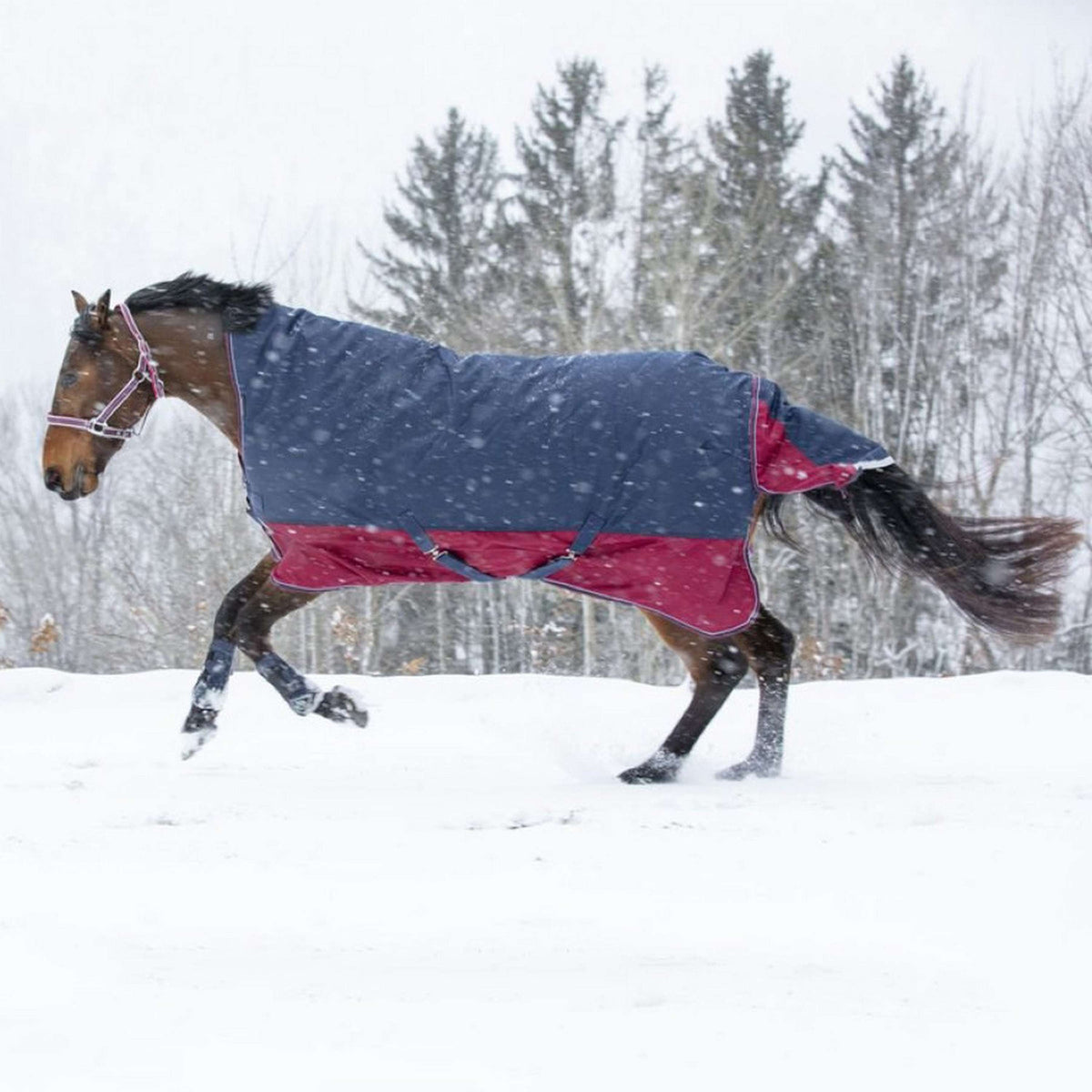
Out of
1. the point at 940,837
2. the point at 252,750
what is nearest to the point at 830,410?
the point at 252,750

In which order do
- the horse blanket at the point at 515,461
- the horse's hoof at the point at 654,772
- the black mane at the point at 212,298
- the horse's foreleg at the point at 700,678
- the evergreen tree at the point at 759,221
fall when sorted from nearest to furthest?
1. the horse blanket at the point at 515,461
2. the black mane at the point at 212,298
3. the horse's hoof at the point at 654,772
4. the horse's foreleg at the point at 700,678
5. the evergreen tree at the point at 759,221

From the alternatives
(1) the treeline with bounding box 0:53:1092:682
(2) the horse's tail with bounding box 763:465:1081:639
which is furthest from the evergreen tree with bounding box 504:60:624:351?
(2) the horse's tail with bounding box 763:465:1081:639

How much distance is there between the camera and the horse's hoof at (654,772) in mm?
4508

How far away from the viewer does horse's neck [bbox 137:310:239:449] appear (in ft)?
14.4

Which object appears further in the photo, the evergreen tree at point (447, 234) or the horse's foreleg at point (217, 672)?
the evergreen tree at point (447, 234)

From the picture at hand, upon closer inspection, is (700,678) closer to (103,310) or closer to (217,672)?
(217,672)

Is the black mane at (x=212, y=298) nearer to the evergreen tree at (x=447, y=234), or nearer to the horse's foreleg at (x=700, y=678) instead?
the horse's foreleg at (x=700, y=678)

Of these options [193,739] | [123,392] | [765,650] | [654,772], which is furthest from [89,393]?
[765,650]

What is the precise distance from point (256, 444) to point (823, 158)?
20192 millimetres

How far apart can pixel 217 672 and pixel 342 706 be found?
0.46 meters

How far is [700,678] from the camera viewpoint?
4672 mm

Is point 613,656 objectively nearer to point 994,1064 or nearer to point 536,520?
point 536,520

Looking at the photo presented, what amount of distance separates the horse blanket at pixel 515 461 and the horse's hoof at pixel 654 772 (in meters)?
0.52

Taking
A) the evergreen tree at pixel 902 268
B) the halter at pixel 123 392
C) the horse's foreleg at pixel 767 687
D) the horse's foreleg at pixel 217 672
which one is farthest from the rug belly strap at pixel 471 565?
the evergreen tree at pixel 902 268
